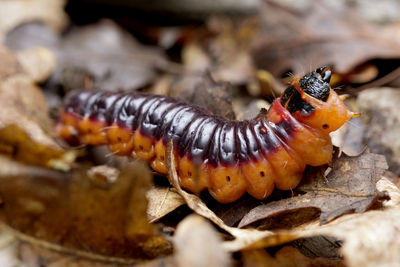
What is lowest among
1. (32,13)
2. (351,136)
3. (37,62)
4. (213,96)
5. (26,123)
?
(26,123)

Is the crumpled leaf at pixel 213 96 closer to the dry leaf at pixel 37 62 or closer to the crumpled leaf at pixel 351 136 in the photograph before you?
the crumpled leaf at pixel 351 136

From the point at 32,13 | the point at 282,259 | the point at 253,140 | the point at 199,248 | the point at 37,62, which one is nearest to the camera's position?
the point at 199,248

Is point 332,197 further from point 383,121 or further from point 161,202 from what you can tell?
point 383,121

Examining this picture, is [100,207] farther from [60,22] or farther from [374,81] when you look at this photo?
[60,22]

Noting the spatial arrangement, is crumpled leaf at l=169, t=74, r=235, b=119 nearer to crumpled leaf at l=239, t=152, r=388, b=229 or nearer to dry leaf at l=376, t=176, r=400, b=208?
crumpled leaf at l=239, t=152, r=388, b=229

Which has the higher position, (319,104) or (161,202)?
(319,104)

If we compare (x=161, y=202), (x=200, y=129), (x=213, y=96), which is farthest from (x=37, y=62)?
(x=161, y=202)

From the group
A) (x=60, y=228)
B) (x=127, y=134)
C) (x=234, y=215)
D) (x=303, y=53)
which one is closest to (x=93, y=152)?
(x=127, y=134)

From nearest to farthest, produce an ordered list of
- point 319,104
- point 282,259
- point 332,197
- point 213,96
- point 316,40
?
point 282,259 < point 332,197 < point 319,104 < point 213,96 < point 316,40
